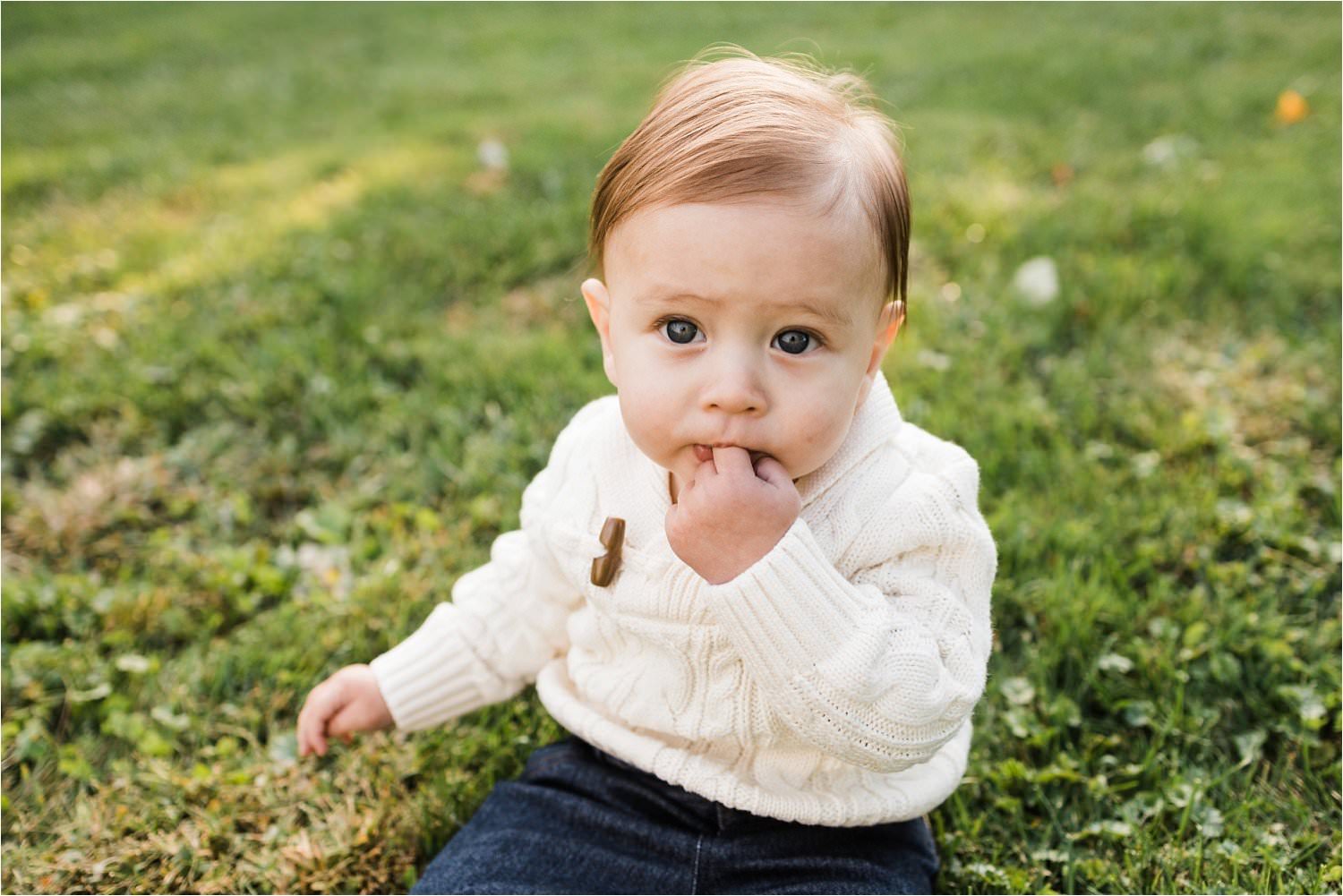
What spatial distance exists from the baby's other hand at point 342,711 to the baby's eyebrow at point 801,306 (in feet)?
2.99

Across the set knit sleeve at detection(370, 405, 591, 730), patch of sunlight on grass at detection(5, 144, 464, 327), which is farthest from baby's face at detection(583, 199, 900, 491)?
patch of sunlight on grass at detection(5, 144, 464, 327)

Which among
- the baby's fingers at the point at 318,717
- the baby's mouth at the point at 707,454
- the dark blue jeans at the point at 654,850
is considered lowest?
the dark blue jeans at the point at 654,850

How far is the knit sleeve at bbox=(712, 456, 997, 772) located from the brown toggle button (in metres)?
0.23

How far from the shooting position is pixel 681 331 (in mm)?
1353

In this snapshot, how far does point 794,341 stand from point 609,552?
0.41m

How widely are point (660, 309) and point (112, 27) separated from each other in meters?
7.22

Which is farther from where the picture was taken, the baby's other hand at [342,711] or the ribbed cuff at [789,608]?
the baby's other hand at [342,711]

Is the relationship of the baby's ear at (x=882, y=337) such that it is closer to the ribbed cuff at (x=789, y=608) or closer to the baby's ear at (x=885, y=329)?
the baby's ear at (x=885, y=329)

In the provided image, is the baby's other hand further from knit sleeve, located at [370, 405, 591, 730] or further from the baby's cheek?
the baby's cheek

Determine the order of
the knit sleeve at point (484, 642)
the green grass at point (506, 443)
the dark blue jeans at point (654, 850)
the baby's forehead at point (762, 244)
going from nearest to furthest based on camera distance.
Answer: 1. the baby's forehead at point (762, 244)
2. the dark blue jeans at point (654, 850)
3. the knit sleeve at point (484, 642)
4. the green grass at point (506, 443)

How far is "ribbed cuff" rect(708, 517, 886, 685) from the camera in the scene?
130cm

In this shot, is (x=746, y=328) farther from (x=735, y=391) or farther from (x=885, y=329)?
(x=885, y=329)

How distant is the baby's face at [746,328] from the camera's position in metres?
1.29

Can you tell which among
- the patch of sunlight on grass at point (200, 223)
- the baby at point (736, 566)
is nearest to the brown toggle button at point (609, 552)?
the baby at point (736, 566)
